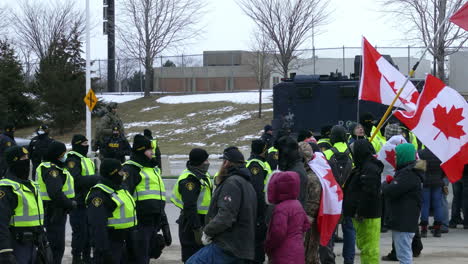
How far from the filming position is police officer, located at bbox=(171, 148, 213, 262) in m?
8.44

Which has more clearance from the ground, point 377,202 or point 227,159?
point 227,159

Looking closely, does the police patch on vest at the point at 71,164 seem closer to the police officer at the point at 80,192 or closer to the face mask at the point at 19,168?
the police officer at the point at 80,192

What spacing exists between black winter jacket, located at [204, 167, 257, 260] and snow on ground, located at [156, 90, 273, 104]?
113ft

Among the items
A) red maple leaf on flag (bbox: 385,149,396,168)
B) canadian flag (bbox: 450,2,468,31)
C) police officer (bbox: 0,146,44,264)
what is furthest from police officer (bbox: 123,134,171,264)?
canadian flag (bbox: 450,2,468,31)

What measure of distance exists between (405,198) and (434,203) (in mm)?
4153

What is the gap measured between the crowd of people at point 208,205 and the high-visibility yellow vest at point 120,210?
0.01 m

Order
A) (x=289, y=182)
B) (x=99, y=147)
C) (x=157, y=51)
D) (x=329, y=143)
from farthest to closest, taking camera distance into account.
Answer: (x=157, y=51) < (x=99, y=147) < (x=329, y=143) < (x=289, y=182)

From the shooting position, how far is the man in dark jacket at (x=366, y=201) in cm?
929

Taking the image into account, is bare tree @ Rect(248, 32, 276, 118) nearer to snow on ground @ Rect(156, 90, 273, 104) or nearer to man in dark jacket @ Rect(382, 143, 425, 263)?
snow on ground @ Rect(156, 90, 273, 104)

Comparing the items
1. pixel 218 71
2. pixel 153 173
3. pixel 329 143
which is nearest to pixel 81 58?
pixel 218 71

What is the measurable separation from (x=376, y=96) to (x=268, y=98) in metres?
30.7

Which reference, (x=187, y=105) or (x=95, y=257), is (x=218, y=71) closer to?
(x=187, y=105)

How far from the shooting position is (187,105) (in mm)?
43906

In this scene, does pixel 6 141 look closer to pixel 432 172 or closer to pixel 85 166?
pixel 85 166
